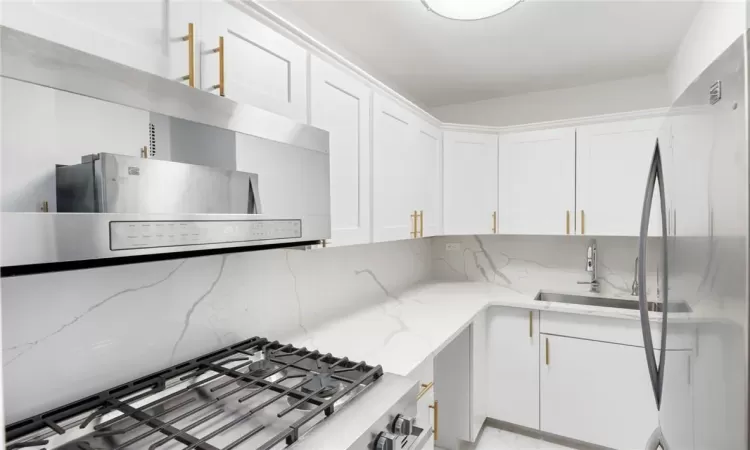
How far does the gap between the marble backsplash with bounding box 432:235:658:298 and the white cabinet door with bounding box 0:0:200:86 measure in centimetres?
262

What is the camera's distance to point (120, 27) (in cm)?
84

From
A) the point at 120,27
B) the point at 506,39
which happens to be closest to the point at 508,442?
the point at 506,39

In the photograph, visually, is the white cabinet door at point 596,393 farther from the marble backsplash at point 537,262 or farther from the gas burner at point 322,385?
the gas burner at point 322,385

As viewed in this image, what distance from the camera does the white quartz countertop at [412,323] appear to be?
1.53 metres

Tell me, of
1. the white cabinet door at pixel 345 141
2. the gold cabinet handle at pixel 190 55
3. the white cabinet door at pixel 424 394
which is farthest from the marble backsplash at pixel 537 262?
the gold cabinet handle at pixel 190 55

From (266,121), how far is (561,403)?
7.64 feet

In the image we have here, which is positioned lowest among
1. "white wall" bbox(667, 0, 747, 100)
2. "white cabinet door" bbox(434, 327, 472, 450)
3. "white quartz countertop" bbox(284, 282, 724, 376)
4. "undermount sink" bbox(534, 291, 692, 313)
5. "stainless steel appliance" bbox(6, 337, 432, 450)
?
"white cabinet door" bbox(434, 327, 472, 450)

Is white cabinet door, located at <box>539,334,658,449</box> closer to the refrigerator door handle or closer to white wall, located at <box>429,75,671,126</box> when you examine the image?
the refrigerator door handle

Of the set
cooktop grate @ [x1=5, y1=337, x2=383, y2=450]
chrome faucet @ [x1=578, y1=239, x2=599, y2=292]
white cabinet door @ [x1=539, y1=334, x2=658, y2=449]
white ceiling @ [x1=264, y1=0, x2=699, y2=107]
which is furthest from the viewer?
chrome faucet @ [x1=578, y1=239, x2=599, y2=292]

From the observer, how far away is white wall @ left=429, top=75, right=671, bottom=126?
2674 millimetres

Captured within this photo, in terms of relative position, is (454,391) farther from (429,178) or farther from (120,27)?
(120,27)

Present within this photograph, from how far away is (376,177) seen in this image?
1896mm

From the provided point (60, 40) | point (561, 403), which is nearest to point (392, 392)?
point (60, 40)

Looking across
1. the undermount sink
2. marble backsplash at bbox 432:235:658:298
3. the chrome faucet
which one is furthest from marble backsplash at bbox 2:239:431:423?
the chrome faucet
